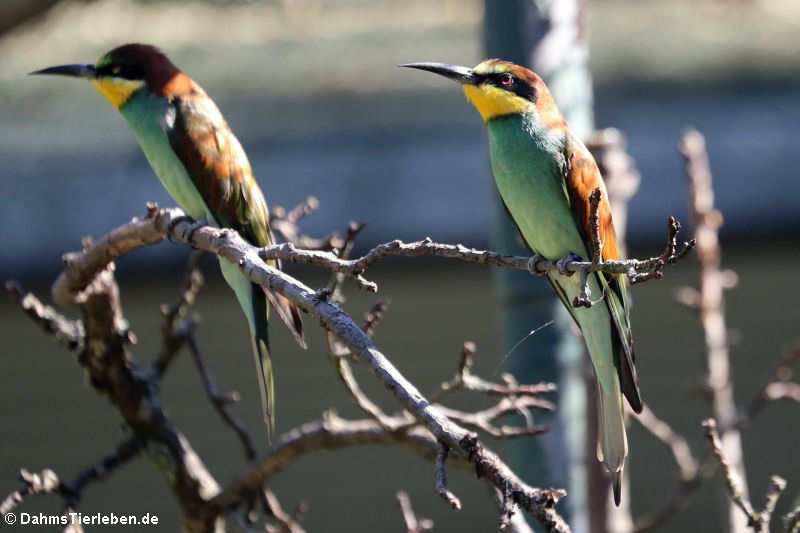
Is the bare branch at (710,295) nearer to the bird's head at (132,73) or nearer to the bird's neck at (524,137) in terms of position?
the bird's neck at (524,137)

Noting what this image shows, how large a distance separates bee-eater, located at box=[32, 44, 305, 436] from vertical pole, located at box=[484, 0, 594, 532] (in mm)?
486

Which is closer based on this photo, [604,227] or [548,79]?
[604,227]

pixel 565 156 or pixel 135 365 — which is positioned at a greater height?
pixel 565 156

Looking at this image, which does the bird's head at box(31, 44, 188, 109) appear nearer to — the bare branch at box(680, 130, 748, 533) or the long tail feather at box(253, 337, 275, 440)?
the long tail feather at box(253, 337, 275, 440)

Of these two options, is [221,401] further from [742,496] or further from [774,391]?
[774,391]

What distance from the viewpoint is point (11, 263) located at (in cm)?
353

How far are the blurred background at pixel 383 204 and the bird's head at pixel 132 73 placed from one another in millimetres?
606

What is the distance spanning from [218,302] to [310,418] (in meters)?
0.68

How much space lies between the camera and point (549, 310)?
7.50 ft

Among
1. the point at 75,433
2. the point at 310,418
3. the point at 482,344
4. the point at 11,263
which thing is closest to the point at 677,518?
the point at 482,344

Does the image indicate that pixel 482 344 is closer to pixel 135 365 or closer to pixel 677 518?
pixel 677 518

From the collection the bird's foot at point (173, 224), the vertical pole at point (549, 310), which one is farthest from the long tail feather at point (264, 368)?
the vertical pole at point (549, 310)

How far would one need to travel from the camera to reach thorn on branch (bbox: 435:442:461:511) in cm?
120

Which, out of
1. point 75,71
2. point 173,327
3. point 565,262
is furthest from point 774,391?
point 75,71
